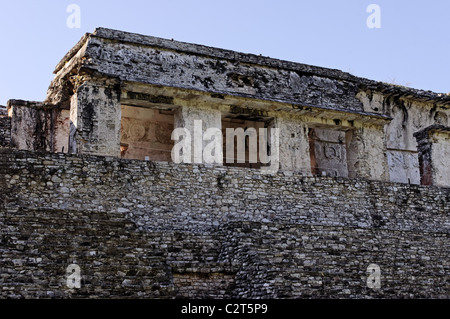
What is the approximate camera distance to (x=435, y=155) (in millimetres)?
19469

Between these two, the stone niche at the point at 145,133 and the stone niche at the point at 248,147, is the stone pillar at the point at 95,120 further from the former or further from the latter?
the stone niche at the point at 248,147

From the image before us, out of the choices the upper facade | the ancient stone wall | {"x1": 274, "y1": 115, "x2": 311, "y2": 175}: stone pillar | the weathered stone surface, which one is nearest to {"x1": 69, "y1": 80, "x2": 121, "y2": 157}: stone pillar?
the upper facade

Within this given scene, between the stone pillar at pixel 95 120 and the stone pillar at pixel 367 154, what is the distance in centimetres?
644

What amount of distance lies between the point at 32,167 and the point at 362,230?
598 centimetres

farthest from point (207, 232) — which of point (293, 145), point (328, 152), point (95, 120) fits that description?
point (328, 152)

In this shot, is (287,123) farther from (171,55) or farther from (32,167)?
(32,167)

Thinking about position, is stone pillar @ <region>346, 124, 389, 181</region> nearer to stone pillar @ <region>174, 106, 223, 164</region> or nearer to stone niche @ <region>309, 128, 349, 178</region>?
stone niche @ <region>309, 128, 349, 178</region>

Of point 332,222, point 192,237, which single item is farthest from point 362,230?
point 192,237

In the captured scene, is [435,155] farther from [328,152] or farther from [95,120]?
[95,120]

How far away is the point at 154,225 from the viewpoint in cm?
1436

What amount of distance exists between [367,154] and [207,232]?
7.58m

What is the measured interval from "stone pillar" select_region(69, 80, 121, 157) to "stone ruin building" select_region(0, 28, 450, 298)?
0.03m

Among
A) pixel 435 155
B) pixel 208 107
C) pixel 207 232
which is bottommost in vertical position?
pixel 207 232

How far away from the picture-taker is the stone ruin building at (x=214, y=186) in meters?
12.3
